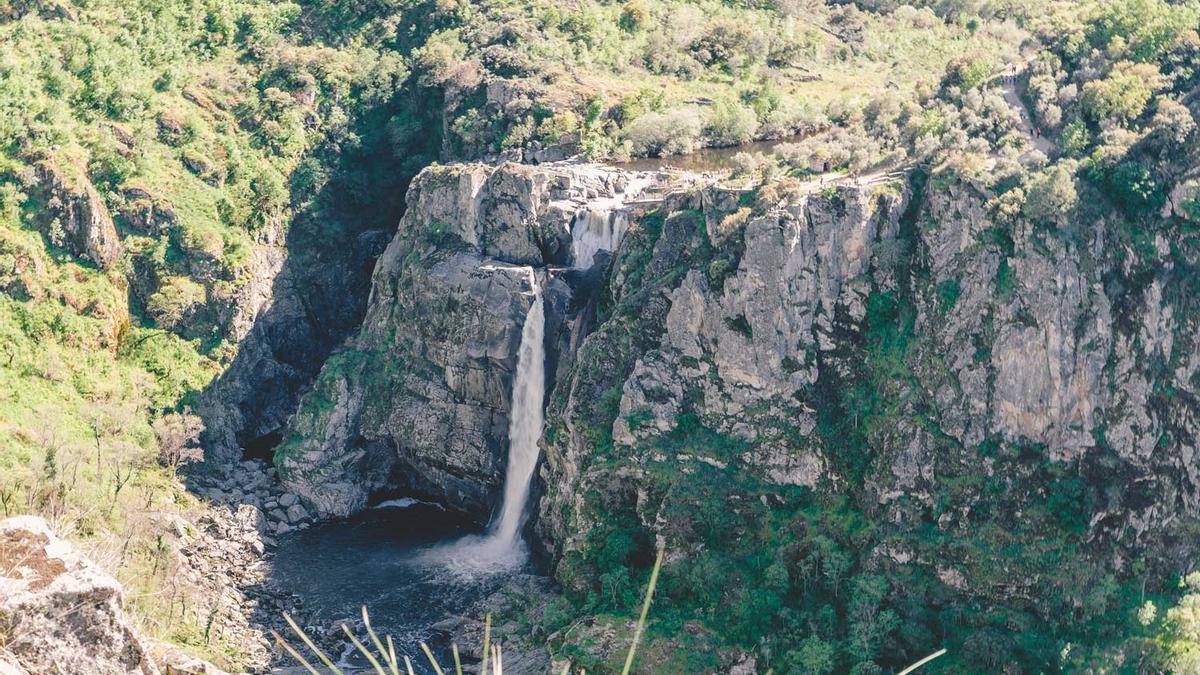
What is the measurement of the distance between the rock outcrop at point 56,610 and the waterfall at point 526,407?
147 ft

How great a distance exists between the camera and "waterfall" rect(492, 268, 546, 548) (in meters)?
72.6

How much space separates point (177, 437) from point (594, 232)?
1033 inches

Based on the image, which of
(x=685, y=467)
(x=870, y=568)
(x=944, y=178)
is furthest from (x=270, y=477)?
(x=944, y=178)

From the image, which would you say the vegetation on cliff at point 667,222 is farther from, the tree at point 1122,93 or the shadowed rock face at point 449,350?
A: the shadowed rock face at point 449,350

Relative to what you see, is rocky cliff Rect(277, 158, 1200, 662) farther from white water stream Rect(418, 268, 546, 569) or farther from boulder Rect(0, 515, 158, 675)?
boulder Rect(0, 515, 158, 675)

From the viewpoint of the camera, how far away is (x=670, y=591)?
5956cm

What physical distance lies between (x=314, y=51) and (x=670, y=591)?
5930cm

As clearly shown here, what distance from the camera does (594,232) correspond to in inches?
2904

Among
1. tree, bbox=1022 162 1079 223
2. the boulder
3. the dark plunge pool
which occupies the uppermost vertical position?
tree, bbox=1022 162 1079 223

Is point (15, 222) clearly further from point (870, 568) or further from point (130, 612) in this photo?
point (870, 568)

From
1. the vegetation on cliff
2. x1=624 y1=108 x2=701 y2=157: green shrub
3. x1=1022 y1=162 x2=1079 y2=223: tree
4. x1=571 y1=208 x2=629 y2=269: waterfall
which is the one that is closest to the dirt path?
the vegetation on cliff

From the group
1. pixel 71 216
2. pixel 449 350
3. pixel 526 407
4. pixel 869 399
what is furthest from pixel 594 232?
pixel 71 216

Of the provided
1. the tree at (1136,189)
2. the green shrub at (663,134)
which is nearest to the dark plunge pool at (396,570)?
the green shrub at (663,134)

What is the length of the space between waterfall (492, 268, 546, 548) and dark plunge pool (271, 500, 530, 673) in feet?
10.0
